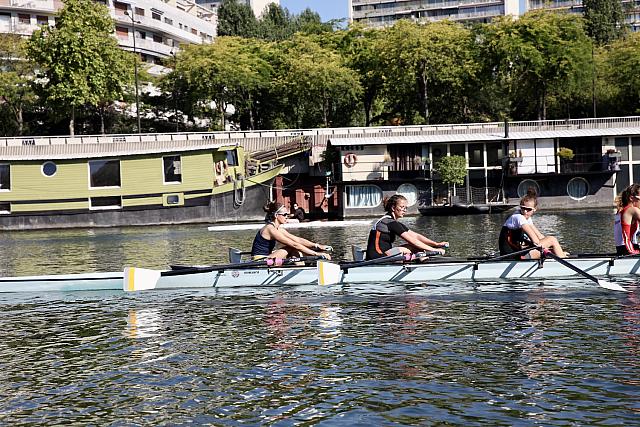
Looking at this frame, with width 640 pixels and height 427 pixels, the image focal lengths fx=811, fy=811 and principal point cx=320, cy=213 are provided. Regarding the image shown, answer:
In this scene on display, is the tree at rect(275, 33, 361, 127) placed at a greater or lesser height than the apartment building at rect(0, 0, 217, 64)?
lesser

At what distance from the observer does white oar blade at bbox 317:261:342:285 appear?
18328 millimetres

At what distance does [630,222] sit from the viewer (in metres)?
18.7

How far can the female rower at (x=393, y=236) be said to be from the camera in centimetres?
1766

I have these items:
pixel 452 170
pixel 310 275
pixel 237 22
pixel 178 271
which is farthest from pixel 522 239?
pixel 237 22

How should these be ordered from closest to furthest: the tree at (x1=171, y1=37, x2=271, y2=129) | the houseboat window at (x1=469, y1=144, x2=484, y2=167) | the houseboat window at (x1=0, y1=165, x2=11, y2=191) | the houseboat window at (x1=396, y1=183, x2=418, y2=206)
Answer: the houseboat window at (x1=0, y1=165, x2=11, y2=191) < the houseboat window at (x1=396, y1=183, x2=418, y2=206) < the houseboat window at (x1=469, y1=144, x2=484, y2=167) < the tree at (x1=171, y1=37, x2=271, y2=129)

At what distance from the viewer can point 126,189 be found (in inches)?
1983

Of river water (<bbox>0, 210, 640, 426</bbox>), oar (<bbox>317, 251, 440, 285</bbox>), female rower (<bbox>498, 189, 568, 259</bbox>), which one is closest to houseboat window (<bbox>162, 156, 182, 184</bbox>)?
river water (<bbox>0, 210, 640, 426</bbox>)

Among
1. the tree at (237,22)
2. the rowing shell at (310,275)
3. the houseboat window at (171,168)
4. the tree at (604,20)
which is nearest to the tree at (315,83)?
the houseboat window at (171,168)

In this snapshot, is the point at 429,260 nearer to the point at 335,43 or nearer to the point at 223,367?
the point at 223,367

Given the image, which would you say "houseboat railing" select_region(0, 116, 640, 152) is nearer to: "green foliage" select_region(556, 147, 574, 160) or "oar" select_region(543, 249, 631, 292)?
"green foliage" select_region(556, 147, 574, 160)

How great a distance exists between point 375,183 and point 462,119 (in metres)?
17.7

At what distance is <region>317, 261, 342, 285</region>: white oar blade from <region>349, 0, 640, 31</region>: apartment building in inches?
4620

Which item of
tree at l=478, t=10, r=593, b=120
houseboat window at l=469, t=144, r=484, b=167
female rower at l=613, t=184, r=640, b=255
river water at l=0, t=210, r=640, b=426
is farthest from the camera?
tree at l=478, t=10, r=593, b=120

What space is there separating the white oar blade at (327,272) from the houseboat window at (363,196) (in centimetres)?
3576
